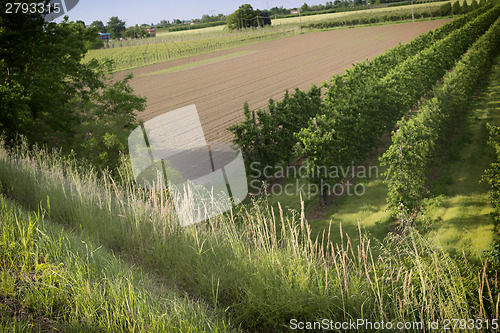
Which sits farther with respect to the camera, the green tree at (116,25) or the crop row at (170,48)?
the green tree at (116,25)

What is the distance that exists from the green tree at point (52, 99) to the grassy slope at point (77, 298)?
734 centimetres

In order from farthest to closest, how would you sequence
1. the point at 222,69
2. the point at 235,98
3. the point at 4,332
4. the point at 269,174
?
the point at 222,69 < the point at 235,98 < the point at 269,174 < the point at 4,332

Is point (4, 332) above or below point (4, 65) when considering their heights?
below

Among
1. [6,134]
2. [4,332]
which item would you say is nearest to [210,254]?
[4,332]

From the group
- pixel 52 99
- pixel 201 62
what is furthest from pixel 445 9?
pixel 52 99

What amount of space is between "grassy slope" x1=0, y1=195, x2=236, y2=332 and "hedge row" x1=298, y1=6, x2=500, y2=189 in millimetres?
8107

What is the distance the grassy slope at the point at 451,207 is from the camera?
8859 millimetres

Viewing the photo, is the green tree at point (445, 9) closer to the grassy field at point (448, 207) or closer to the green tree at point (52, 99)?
the grassy field at point (448, 207)

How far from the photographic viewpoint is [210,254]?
4066 millimetres

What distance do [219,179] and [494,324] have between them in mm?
10133

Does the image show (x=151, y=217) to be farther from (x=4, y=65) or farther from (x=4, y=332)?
(x=4, y=65)

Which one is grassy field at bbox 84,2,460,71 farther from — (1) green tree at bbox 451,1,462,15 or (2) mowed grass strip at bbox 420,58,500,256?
(2) mowed grass strip at bbox 420,58,500,256

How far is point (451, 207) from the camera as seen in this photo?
1012 centimetres

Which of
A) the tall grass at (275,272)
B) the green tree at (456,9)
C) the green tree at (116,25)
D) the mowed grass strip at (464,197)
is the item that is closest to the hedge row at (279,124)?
the mowed grass strip at (464,197)
